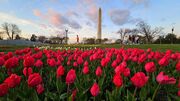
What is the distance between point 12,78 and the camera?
318 centimetres

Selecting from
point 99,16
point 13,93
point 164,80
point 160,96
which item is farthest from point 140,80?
point 99,16

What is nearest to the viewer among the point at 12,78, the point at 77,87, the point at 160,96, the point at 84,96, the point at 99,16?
the point at 12,78

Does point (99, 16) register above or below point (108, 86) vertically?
above

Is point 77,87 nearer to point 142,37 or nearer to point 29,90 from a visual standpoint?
point 29,90

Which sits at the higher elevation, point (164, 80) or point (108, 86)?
point (164, 80)

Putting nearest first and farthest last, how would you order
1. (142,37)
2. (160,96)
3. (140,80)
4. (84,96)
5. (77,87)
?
(140,80) < (84,96) < (77,87) < (160,96) < (142,37)

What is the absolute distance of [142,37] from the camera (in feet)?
352

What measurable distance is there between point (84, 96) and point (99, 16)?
206 feet

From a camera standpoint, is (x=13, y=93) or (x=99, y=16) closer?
(x=13, y=93)

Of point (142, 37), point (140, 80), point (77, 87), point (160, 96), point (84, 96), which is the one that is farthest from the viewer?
point (142, 37)

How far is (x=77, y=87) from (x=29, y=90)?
58 centimetres

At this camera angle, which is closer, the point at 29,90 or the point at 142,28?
the point at 29,90

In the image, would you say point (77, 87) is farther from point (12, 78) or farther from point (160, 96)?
point (160, 96)

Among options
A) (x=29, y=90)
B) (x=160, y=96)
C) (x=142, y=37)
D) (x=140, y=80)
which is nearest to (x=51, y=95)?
(x=29, y=90)
